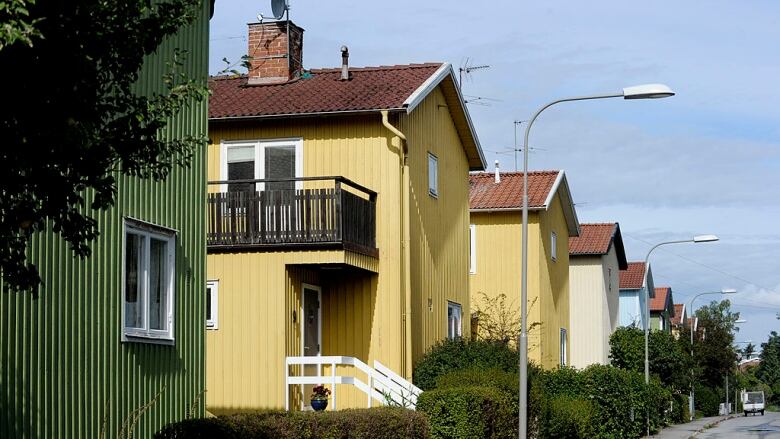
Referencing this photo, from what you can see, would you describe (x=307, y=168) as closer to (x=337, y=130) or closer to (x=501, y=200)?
(x=337, y=130)

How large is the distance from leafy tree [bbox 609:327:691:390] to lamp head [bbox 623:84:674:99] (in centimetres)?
2942

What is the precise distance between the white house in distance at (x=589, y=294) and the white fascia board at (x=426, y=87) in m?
24.1

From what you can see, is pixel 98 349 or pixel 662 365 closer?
pixel 98 349

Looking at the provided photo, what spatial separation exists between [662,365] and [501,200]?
18389mm

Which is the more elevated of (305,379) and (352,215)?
(352,215)

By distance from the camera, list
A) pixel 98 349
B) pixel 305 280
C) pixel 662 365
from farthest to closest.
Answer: pixel 662 365 → pixel 305 280 → pixel 98 349

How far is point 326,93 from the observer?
82.6 ft

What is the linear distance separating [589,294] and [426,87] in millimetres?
26892

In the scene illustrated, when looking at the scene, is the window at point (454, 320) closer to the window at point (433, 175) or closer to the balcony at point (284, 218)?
the window at point (433, 175)

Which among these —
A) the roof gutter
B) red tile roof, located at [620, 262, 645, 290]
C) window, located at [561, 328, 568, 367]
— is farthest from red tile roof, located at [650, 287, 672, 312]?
the roof gutter

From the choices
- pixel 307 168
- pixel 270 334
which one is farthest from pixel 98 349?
pixel 307 168

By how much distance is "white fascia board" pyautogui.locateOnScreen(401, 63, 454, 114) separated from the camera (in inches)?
939

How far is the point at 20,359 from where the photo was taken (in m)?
12.4

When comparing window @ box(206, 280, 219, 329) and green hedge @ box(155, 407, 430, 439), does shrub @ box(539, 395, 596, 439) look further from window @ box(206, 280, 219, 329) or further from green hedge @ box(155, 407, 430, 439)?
window @ box(206, 280, 219, 329)
